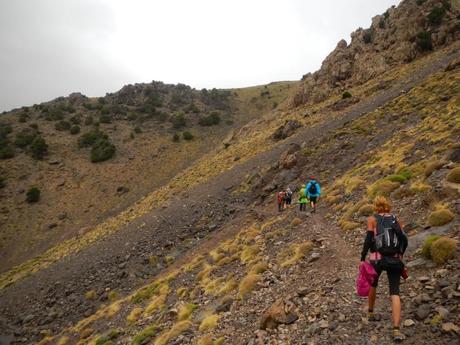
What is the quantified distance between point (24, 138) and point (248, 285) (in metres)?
73.1

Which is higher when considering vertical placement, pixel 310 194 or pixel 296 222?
pixel 310 194

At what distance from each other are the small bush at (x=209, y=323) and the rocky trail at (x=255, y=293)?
1.02 feet

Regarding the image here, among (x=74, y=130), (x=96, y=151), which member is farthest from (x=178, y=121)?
(x=74, y=130)

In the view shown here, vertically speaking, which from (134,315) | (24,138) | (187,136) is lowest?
(134,315)

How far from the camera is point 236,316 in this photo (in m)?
10.8

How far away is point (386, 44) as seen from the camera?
57.4m

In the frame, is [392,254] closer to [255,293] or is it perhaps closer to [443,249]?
[443,249]

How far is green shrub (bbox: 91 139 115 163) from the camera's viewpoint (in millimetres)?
66812

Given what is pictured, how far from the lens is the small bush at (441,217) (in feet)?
32.8

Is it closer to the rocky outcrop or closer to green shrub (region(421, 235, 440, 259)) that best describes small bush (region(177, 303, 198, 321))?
green shrub (region(421, 235, 440, 259))

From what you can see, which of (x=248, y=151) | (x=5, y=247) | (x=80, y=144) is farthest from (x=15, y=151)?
(x=248, y=151)

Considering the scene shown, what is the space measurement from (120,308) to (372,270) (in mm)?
16269

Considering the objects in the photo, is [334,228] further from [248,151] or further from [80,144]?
[80,144]

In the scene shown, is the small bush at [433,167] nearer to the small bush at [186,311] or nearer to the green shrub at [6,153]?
the small bush at [186,311]
